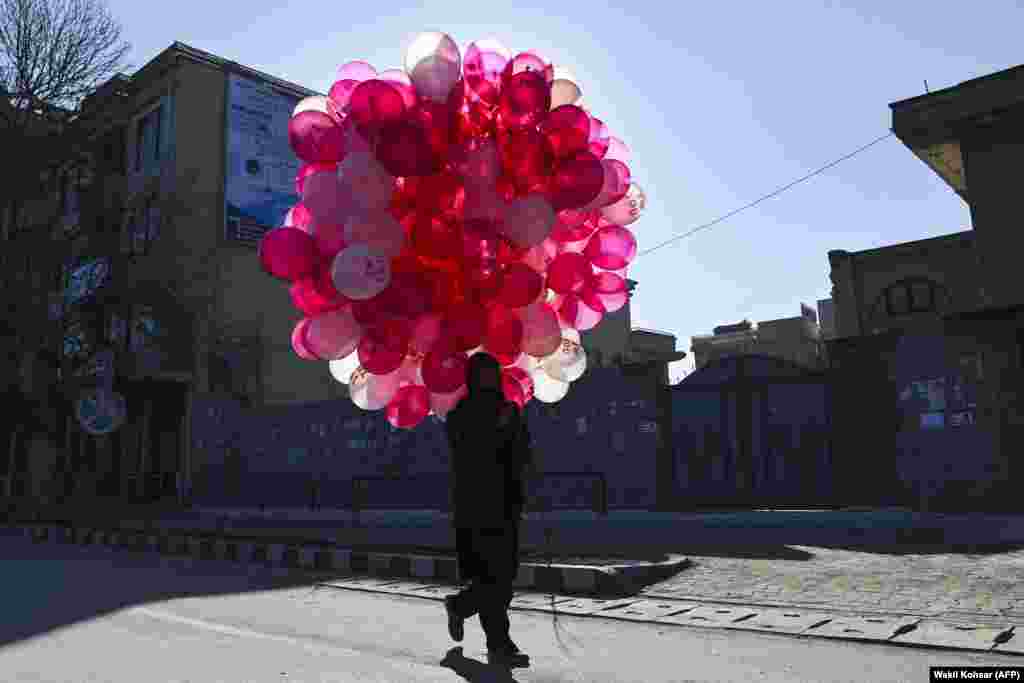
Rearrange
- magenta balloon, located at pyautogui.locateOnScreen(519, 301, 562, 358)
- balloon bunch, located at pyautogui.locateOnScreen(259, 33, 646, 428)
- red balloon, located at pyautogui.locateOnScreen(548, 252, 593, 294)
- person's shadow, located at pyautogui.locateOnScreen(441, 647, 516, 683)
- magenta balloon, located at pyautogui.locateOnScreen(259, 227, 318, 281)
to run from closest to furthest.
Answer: person's shadow, located at pyautogui.locateOnScreen(441, 647, 516, 683), balloon bunch, located at pyautogui.locateOnScreen(259, 33, 646, 428), magenta balloon, located at pyautogui.locateOnScreen(259, 227, 318, 281), magenta balloon, located at pyautogui.locateOnScreen(519, 301, 562, 358), red balloon, located at pyautogui.locateOnScreen(548, 252, 593, 294)

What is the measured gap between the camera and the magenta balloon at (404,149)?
13.8 feet

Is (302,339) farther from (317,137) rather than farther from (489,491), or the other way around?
(489,491)

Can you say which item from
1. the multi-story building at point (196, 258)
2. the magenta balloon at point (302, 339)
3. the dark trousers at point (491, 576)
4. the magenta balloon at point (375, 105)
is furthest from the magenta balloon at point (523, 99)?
the multi-story building at point (196, 258)

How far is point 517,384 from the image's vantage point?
5176 millimetres

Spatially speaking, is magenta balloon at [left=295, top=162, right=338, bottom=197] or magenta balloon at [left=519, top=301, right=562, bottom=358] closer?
magenta balloon at [left=295, top=162, right=338, bottom=197]

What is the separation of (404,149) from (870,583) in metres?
5.57

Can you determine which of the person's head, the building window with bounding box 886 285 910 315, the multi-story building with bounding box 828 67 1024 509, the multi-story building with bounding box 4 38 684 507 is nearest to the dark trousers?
the person's head

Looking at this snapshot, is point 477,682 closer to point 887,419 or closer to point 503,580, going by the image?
point 503,580

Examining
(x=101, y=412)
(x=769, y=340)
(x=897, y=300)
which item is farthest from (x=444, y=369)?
(x=769, y=340)

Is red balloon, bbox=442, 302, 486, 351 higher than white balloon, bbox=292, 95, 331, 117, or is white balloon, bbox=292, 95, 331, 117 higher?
white balloon, bbox=292, 95, 331, 117

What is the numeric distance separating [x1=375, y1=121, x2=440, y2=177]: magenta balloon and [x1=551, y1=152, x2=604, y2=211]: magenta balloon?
744 millimetres

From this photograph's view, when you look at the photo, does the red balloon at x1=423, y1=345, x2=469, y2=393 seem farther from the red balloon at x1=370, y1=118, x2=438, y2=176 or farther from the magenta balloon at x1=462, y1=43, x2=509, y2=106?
the magenta balloon at x1=462, y1=43, x2=509, y2=106

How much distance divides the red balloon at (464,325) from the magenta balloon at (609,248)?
96cm

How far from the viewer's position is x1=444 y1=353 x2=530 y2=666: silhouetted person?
4.32 m
